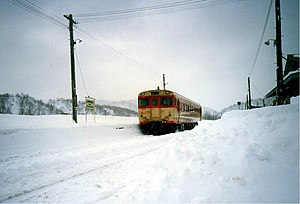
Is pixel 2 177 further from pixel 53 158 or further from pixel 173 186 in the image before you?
pixel 173 186

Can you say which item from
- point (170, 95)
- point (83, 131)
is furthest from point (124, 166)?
point (170, 95)

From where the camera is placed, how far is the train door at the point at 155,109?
18.2 meters

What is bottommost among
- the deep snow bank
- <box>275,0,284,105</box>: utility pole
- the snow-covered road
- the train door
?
the snow-covered road

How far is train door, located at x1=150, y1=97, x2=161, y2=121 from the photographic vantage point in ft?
59.9

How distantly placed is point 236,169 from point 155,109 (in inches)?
579

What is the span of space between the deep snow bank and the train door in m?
12.8

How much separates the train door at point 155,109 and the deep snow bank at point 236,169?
12.8 m

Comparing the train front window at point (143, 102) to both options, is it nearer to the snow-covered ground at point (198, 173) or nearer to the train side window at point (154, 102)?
the train side window at point (154, 102)

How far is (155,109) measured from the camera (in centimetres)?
1842

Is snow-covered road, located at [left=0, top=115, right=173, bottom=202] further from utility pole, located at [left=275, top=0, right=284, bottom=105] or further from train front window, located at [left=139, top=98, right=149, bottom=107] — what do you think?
utility pole, located at [left=275, top=0, right=284, bottom=105]

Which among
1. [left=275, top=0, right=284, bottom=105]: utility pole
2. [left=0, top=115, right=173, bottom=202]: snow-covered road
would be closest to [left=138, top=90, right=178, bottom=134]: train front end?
[left=0, top=115, right=173, bottom=202]: snow-covered road

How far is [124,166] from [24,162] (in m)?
3.81

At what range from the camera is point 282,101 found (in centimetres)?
1191

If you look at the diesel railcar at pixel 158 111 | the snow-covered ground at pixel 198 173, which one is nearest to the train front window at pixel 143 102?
the diesel railcar at pixel 158 111
